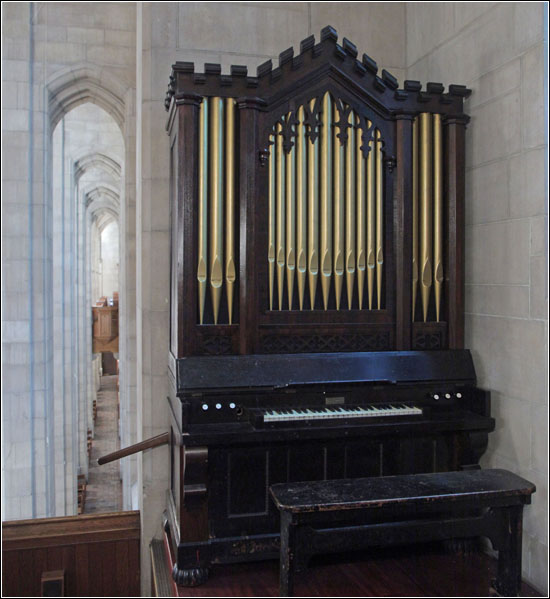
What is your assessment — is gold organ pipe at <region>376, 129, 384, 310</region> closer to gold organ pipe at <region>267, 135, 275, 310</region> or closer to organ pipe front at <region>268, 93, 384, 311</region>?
organ pipe front at <region>268, 93, 384, 311</region>

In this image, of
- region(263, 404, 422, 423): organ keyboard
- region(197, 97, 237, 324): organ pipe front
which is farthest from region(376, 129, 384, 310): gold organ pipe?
region(197, 97, 237, 324): organ pipe front

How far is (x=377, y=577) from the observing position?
3.41 metres

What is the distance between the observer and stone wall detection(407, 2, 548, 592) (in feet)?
11.5

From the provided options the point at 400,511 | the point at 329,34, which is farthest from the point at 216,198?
the point at 400,511

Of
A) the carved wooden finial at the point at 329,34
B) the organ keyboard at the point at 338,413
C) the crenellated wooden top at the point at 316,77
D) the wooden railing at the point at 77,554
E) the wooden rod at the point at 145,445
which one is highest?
the carved wooden finial at the point at 329,34

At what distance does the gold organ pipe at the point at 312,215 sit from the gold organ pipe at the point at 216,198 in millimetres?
568

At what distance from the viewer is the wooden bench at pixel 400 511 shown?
300cm

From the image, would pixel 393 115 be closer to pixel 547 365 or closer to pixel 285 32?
pixel 285 32

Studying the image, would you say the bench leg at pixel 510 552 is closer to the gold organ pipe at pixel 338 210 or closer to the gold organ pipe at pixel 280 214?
the gold organ pipe at pixel 338 210

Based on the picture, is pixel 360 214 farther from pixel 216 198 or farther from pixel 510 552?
pixel 510 552

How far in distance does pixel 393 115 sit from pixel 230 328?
5.75ft

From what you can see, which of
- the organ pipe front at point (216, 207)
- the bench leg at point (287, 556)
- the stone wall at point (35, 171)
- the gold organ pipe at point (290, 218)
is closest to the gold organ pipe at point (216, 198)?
the organ pipe front at point (216, 207)

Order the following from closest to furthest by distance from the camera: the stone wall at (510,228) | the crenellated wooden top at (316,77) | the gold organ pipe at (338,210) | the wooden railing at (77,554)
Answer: the stone wall at (510,228)
the crenellated wooden top at (316,77)
the gold organ pipe at (338,210)
the wooden railing at (77,554)

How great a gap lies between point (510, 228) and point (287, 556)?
2.32 metres
